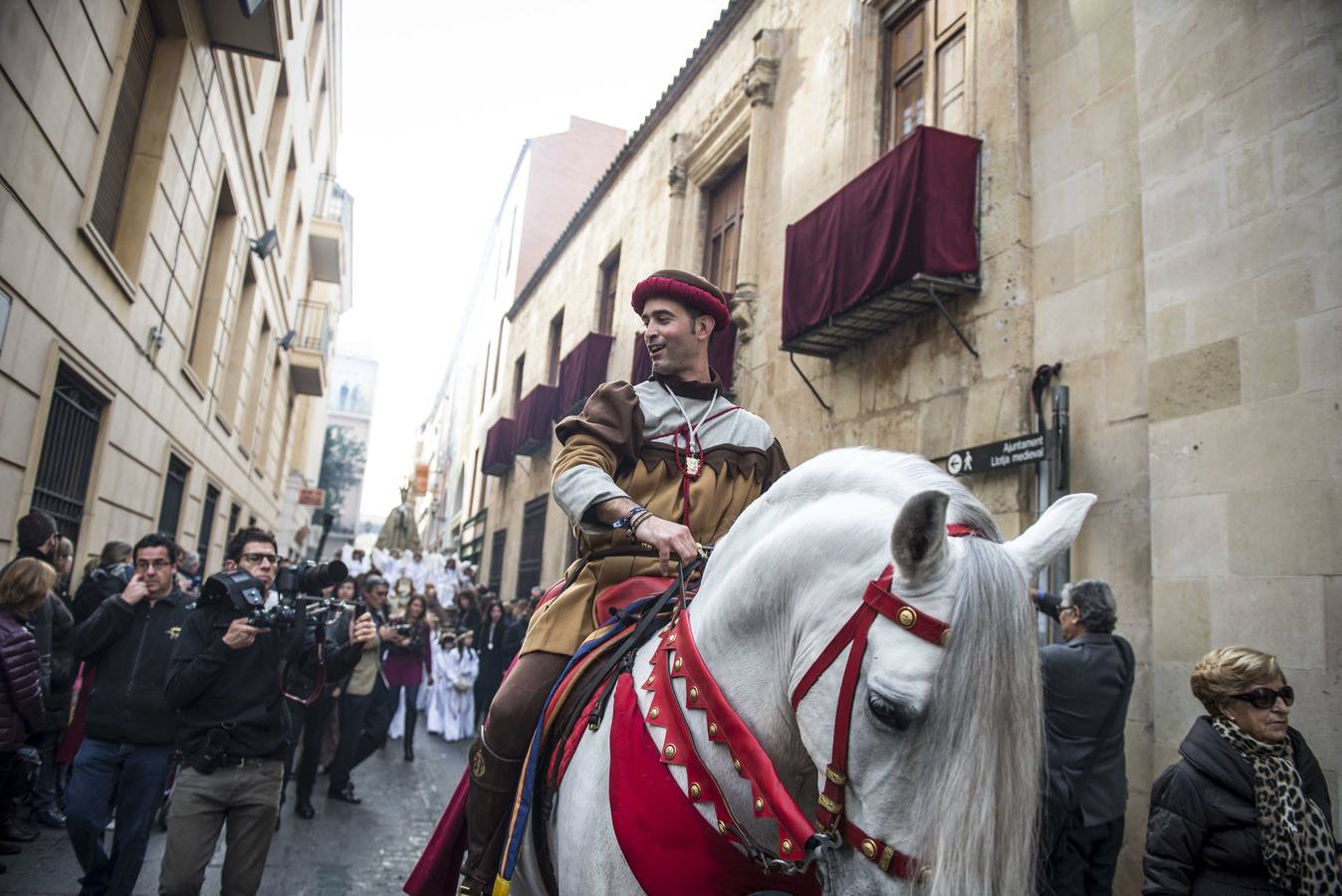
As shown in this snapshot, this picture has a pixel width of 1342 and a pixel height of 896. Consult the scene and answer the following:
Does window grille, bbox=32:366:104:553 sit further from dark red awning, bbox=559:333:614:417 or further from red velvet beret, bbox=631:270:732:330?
dark red awning, bbox=559:333:614:417

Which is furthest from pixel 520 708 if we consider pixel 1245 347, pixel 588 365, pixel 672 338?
pixel 588 365

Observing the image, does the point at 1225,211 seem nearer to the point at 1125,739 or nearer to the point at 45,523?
the point at 1125,739

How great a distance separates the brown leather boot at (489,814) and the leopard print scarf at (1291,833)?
2.59 meters

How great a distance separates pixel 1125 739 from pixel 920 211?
407 cm

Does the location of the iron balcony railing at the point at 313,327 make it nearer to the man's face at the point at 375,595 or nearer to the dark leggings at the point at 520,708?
the man's face at the point at 375,595

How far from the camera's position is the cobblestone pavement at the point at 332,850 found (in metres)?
5.01

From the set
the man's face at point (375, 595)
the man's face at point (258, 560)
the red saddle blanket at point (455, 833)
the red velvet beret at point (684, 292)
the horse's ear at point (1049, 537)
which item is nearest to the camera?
the horse's ear at point (1049, 537)

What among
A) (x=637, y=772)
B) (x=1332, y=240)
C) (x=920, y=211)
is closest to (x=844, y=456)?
(x=637, y=772)

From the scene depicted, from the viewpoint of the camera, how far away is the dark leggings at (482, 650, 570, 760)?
2248 millimetres

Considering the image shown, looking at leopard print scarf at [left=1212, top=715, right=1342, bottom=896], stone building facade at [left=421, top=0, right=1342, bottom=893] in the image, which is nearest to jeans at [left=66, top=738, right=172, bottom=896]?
leopard print scarf at [left=1212, top=715, right=1342, bottom=896]

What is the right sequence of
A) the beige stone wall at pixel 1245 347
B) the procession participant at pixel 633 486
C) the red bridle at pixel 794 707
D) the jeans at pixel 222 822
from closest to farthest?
the red bridle at pixel 794 707 → the procession participant at pixel 633 486 → the jeans at pixel 222 822 → the beige stone wall at pixel 1245 347

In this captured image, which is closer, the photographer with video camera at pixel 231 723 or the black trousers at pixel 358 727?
the photographer with video camera at pixel 231 723

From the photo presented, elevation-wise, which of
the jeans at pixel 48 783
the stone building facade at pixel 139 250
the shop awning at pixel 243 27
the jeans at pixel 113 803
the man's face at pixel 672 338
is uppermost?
the shop awning at pixel 243 27

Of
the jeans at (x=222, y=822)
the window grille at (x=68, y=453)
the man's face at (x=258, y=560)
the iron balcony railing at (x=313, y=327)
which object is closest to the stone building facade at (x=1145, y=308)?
the jeans at (x=222, y=822)
